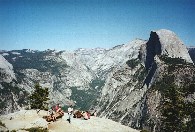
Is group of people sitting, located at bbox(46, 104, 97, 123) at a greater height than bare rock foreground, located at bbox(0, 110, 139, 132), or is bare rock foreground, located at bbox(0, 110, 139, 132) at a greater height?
group of people sitting, located at bbox(46, 104, 97, 123)

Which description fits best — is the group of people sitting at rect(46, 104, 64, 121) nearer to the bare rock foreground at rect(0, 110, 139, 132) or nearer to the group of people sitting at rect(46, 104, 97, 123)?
the group of people sitting at rect(46, 104, 97, 123)

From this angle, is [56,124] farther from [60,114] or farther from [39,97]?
[39,97]

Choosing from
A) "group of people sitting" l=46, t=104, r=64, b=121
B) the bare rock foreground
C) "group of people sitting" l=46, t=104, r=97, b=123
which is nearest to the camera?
the bare rock foreground

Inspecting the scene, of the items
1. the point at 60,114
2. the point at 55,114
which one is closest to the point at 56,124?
the point at 55,114

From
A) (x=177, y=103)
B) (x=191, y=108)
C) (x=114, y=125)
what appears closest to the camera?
(x=114, y=125)

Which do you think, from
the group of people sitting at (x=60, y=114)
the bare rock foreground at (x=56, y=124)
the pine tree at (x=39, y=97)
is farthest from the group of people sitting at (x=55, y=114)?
the pine tree at (x=39, y=97)

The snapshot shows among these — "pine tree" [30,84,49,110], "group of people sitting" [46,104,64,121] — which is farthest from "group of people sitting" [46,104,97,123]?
"pine tree" [30,84,49,110]

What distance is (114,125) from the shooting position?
2249 inches

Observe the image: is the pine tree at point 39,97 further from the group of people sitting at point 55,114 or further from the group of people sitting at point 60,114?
the group of people sitting at point 55,114

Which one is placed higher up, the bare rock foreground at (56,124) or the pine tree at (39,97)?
the pine tree at (39,97)

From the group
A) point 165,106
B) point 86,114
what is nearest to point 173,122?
point 165,106

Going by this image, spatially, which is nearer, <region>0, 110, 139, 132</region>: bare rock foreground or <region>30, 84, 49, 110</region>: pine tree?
<region>0, 110, 139, 132</region>: bare rock foreground

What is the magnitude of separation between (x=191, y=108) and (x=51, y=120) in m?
75.3

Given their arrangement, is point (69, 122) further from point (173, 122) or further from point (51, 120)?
point (173, 122)
